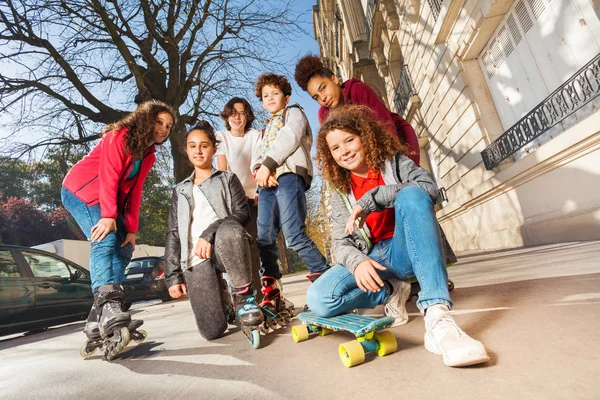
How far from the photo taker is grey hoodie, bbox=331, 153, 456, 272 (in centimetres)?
176

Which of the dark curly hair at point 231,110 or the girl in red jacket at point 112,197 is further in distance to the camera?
the dark curly hair at point 231,110

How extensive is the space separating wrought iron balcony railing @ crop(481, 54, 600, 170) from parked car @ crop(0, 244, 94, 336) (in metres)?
9.20

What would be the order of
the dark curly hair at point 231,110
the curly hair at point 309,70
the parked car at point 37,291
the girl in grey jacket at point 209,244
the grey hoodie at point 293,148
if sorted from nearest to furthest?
the girl in grey jacket at point 209,244
the grey hoodie at point 293,148
the curly hair at point 309,70
the dark curly hair at point 231,110
the parked car at point 37,291

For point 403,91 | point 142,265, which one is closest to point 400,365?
point 142,265

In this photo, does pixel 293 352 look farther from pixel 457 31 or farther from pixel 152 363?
pixel 457 31

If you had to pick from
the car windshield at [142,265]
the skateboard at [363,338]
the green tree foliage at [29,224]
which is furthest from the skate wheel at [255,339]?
the green tree foliage at [29,224]

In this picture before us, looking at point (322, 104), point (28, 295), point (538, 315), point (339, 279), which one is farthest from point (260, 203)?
point (28, 295)

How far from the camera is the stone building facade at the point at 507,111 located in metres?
4.59

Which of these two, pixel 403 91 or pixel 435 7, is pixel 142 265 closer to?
pixel 403 91

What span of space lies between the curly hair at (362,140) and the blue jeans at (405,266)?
0.38 meters

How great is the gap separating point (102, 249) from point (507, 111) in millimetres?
7584

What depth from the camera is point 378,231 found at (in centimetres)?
202

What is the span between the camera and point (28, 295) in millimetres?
5953

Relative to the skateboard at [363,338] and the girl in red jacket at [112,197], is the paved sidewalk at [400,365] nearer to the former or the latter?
the skateboard at [363,338]
